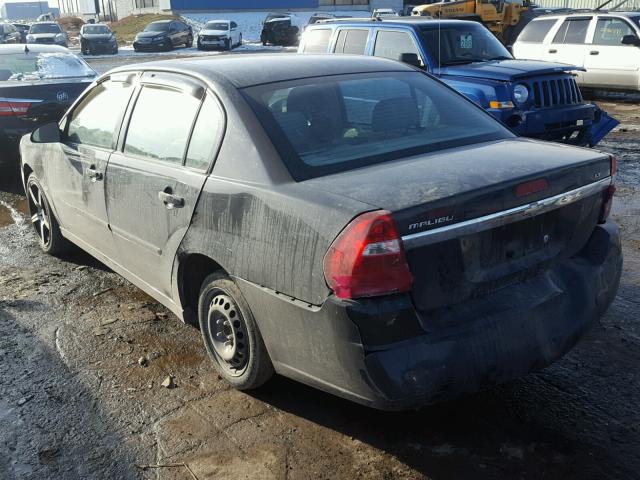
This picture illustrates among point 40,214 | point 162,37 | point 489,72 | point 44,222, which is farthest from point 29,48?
point 162,37

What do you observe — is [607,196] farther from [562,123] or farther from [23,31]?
[23,31]

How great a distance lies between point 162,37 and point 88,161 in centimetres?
3430

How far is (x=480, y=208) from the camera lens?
108 inches

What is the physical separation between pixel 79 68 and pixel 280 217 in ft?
24.3

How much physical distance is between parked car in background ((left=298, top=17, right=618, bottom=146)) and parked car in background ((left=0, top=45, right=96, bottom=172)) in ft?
12.1

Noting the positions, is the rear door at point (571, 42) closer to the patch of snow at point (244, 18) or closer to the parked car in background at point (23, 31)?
the parked car in background at point (23, 31)

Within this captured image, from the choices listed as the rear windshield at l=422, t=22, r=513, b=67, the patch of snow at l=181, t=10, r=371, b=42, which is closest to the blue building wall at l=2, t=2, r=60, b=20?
the patch of snow at l=181, t=10, r=371, b=42

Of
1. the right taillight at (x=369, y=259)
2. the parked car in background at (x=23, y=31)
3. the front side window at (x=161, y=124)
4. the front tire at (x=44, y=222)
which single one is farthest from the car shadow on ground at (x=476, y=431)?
the parked car in background at (x=23, y=31)

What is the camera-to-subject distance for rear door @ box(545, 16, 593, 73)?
1424 centimetres

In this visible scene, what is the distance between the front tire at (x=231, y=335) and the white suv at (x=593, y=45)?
40.9 ft

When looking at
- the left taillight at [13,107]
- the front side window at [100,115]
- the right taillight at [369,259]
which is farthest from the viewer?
the left taillight at [13,107]

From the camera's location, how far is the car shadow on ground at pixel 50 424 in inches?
117

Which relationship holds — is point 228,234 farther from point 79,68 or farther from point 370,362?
point 79,68

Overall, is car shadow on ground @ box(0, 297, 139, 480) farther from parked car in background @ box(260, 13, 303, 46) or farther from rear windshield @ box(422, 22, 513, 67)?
parked car in background @ box(260, 13, 303, 46)
